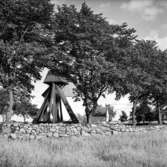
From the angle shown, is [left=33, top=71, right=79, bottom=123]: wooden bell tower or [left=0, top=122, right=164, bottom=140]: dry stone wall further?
[left=33, top=71, right=79, bottom=123]: wooden bell tower

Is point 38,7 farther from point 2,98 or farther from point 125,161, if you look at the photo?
point 2,98

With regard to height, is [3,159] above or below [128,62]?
below

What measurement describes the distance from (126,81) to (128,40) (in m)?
4.94

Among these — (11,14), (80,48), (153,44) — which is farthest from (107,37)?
(153,44)

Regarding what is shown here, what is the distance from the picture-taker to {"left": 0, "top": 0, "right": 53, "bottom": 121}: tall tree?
2439cm

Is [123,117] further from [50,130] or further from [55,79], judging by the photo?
[50,130]

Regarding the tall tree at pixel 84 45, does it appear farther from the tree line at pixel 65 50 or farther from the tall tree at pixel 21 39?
the tall tree at pixel 21 39

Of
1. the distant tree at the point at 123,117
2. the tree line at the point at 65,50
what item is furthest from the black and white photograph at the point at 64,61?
the distant tree at the point at 123,117

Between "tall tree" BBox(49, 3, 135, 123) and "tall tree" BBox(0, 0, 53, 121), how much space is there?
1867 millimetres

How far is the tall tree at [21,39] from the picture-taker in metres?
24.4

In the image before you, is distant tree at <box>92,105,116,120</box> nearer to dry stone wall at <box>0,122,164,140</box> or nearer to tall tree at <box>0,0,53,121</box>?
tall tree at <box>0,0,53,121</box>

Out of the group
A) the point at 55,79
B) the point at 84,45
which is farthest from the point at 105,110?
the point at 84,45

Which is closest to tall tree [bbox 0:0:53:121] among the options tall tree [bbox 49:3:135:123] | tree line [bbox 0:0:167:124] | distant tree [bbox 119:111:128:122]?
tree line [bbox 0:0:167:124]

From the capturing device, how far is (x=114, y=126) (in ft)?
76.5
